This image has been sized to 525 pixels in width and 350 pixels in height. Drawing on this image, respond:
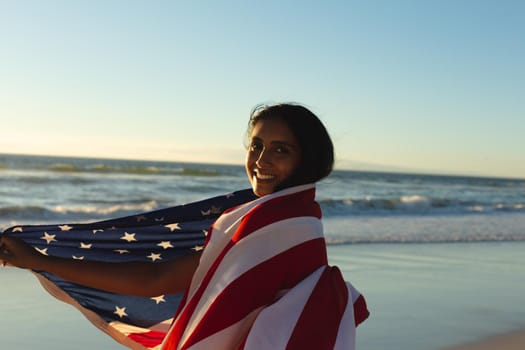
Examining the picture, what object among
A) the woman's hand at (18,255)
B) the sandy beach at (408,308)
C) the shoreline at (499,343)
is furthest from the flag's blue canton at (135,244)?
the shoreline at (499,343)

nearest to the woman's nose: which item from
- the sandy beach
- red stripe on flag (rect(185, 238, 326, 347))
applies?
red stripe on flag (rect(185, 238, 326, 347))

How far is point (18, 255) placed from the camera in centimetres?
210

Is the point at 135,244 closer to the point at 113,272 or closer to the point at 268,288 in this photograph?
the point at 113,272

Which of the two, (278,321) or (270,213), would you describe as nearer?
(278,321)

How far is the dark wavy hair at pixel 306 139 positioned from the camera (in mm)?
1882

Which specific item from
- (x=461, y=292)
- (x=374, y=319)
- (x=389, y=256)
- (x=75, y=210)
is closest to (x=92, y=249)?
(x=374, y=319)

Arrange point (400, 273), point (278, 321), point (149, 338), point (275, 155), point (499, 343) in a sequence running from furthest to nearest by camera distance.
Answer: point (400, 273) < point (499, 343) < point (149, 338) < point (275, 155) < point (278, 321)

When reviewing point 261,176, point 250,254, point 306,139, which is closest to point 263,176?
point 261,176

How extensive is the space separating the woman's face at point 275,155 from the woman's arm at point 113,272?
1.25 ft

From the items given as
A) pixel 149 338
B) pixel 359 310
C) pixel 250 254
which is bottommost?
pixel 149 338

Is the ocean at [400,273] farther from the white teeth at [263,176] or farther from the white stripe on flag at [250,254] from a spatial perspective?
the white stripe on flag at [250,254]

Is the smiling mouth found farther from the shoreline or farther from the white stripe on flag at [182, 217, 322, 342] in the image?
the shoreline

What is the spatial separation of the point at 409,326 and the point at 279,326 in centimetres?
371

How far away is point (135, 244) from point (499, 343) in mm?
3483
